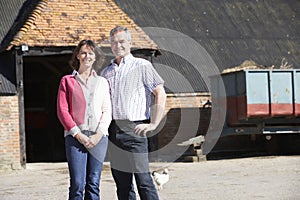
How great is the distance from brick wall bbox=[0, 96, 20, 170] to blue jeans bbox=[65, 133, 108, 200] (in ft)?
31.8

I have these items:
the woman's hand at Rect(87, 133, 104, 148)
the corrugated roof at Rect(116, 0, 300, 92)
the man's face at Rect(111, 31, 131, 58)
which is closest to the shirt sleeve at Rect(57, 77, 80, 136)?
the woman's hand at Rect(87, 133, 104, 148)

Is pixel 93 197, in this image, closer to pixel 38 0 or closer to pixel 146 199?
pixel 146 199

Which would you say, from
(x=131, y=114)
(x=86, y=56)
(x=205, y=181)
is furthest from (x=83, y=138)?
(x=205, y=181)

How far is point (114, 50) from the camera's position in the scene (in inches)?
234

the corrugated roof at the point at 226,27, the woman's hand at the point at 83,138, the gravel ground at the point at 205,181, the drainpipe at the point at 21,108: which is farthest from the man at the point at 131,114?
the corrugated roof at the point at 226,27

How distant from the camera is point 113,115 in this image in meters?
5.99

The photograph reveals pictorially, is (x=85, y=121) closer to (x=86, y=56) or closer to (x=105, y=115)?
(x=105, y=115)

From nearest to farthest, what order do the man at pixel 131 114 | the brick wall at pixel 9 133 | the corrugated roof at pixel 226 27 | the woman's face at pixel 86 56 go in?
the man at pixel 131 114 → the woman's face at pixel 86 56 → the brick wall at pixel 9 133 → the corrugated roof at pixel 226 27

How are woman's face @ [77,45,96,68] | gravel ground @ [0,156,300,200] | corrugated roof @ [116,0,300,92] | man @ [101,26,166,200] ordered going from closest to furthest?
man @ [101,26,166,200] → woman's face @ [77,45,96,68] → gravel ground @ [0,156,300,200] → corrugated roof @ [116,0,300,92]

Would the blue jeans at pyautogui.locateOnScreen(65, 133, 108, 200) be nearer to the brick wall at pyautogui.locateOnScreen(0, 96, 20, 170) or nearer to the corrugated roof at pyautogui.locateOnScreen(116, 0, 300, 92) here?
the brick wall at pyautogui.locateOnScreen(0, 96, 20, 170)

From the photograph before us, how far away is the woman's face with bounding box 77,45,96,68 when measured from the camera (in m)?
6.05

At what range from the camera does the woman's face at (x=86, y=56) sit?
6.05 m

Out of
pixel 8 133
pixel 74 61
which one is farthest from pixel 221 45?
pixel 74 61

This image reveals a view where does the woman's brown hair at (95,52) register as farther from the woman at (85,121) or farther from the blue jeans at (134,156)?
the blue jeans at (134,156)
